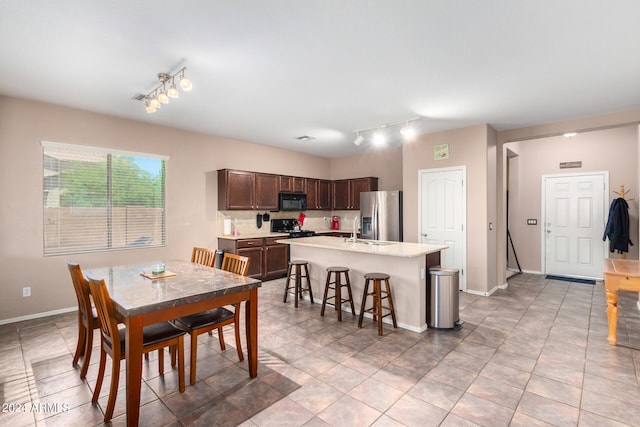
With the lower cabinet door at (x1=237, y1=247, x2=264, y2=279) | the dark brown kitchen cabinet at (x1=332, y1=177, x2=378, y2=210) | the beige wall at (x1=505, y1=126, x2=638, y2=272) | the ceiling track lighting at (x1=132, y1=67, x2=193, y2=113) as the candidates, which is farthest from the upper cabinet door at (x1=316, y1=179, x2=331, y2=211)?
the ceiling track lighting at (x1=132, y1=67, x2=193, y2=113)

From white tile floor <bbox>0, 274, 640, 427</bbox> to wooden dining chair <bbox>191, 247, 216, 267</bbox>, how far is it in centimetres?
79

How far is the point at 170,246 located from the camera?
4.99 meters

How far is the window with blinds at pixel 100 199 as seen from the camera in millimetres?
3971

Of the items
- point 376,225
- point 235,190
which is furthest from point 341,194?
point 235,190

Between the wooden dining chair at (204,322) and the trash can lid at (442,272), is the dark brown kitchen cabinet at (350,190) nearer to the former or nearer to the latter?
the trash can lid at (442,272)

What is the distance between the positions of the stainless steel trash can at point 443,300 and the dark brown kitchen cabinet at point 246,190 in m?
3.62

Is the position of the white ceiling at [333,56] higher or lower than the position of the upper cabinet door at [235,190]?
higher

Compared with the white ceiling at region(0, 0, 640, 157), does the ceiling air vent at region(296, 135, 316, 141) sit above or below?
above

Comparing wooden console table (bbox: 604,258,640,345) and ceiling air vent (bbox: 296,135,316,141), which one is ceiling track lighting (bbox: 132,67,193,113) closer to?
ceiling air vent (bbox: 296,135,316,141)

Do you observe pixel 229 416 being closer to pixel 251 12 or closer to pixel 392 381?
pixel 392 381

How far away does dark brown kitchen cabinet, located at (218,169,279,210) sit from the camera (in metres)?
5.52

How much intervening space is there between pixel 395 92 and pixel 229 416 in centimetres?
342

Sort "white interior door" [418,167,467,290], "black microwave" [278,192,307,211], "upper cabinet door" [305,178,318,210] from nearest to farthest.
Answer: "white interior door" [418,167,467,290], "black microwave" [278,192,307,211], "upper cabinet door" [305,178,318,210]

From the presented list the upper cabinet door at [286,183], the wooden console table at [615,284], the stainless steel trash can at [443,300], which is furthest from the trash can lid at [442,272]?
the upper cabinet door at [286,183]
